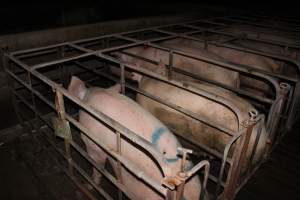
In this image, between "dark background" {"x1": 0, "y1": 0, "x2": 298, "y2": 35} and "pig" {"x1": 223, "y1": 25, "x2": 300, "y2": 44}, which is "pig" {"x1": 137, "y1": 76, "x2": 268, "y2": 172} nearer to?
"pig" {"x1": 223, "y1": 25, "x2": 300, "y2": 44}

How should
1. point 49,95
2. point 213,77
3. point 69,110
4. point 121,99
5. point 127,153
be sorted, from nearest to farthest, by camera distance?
1. point 127,153
2. point 121,99
3. point 213,77
4. point 69,110
5. point 49,95

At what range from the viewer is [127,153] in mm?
2643

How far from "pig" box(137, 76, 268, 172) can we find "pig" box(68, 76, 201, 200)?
0.52 metres

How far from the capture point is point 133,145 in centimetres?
260

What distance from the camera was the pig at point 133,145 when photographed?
247 cm

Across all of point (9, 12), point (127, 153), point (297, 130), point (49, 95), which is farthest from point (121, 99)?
point (9, 12)

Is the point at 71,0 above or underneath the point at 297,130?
above

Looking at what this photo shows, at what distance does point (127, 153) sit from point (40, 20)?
828cm

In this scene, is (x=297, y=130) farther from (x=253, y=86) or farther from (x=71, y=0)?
(x=71, y=0)

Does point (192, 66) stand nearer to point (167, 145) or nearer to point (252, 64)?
point (252, 64)

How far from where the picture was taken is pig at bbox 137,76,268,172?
312 cm

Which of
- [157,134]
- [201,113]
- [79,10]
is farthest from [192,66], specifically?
[79,10]

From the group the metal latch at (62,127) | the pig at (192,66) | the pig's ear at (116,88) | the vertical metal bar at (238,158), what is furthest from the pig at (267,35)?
the metal latch at (62,127)

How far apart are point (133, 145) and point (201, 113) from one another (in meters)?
1.07
